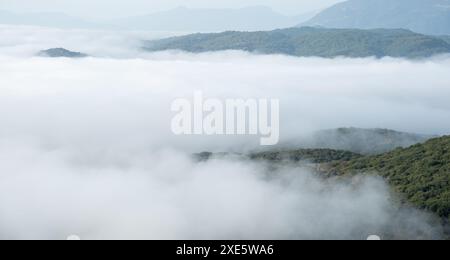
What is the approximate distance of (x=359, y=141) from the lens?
348 feet

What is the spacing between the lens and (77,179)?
78.8 meters

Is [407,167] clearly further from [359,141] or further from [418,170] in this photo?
[359,141]

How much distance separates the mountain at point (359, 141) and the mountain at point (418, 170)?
4293 cm

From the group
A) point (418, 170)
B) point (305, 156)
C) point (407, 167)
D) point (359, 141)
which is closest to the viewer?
point (418, 170)

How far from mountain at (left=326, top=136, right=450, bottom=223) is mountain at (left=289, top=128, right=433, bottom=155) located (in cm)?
4293

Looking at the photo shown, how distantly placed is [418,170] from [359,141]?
187 ft

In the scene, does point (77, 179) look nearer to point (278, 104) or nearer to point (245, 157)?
point (245, 157)

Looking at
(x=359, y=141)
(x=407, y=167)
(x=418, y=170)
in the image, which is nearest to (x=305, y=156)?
(x=407, y=167)

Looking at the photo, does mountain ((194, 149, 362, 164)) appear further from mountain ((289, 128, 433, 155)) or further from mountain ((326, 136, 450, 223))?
mountain ((289, 128, 433, 155))

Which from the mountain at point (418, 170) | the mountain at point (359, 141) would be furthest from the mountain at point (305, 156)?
the mountain at point (359, 141)

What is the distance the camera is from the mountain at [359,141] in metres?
103

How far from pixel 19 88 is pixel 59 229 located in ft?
450

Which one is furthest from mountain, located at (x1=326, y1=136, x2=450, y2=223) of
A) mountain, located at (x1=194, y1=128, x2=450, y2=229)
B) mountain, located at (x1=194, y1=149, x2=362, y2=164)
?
mountain, located at (x1=194, y1=149, x2=362, y2=164)
